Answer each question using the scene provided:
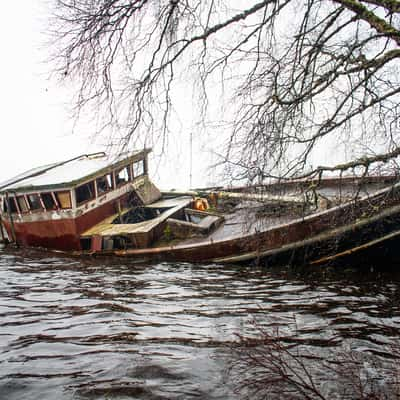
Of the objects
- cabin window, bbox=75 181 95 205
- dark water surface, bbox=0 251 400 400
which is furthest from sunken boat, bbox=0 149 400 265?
dark water surface, bbox=0 251 400 400

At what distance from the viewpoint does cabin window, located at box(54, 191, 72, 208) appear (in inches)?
424

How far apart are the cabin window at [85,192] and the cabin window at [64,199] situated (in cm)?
63

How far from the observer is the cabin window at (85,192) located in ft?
38.2

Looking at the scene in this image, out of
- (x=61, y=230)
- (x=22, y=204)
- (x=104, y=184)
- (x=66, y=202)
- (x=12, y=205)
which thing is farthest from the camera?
(x=104, y=184)

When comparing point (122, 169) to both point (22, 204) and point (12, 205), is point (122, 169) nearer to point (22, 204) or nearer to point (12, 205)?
point (22, 204)

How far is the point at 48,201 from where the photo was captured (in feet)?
37.0

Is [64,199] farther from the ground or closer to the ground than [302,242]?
farther from the ground

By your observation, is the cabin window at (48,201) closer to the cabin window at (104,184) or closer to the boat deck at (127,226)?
the boat deck at (127,226)

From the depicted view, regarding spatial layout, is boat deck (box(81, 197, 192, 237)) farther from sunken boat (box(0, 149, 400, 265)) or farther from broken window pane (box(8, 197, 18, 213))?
broken window pane (box(8, 197, 18, 213))

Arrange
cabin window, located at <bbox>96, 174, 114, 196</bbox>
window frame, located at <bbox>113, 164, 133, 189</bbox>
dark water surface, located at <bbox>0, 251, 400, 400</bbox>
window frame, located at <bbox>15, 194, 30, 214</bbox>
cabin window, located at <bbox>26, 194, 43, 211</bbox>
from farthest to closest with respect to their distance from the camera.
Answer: window frame, located at <bbox>113, 164, 133, 189</bbox> → cabin window, located at <bbox>96, 174, 114, 196</bbox> → window frame, located at <bbox>15, 194, 30, 214</bbox> → cabin window, located at <bbox>26, 194, 43, 211</bbox> → dark water surface, located at <bbox>0, 251, 400, 400</bbox>

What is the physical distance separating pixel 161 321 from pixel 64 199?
269 inches

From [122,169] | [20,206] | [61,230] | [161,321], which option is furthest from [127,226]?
[161,321]

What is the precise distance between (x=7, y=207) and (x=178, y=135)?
376 inches

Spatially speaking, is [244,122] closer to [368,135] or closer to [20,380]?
[368,135]
